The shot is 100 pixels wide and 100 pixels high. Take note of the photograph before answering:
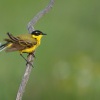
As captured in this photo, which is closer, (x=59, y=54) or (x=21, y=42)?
(x=21, y=42)

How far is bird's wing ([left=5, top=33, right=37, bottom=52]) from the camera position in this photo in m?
9.07

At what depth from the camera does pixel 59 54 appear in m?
11.7

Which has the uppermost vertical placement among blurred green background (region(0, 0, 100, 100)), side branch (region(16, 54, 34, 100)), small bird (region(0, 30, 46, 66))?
blurred green background (region(0, 0, 100, 100))

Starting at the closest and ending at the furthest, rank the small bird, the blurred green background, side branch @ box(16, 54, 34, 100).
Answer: side branch @ box(16, 54, 34, 100)
the small bird
the blurred green background

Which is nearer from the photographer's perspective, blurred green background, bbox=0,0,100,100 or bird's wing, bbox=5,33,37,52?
bird's wing, bbox=5,33,37,52

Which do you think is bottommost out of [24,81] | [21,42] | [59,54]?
[24,81]

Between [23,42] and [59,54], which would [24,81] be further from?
[59,54]

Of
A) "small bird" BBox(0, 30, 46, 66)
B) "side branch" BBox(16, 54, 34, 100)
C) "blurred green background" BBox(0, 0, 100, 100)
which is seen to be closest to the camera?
"side branch" BBox(16, 54, 34, 100)

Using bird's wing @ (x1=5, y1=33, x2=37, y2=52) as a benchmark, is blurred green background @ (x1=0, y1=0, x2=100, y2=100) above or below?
above

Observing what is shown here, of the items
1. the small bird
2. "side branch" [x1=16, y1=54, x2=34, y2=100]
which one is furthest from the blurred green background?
"side branch" [x1=16, y1=54, x2=34, y2=100]

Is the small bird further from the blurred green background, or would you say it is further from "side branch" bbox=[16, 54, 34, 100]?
the blurred green background

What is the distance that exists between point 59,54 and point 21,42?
2507 millimetres

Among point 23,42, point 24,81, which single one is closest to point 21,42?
point 23,42

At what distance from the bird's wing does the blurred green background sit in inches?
38.0
